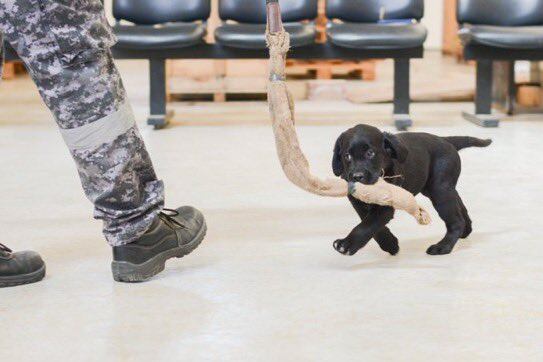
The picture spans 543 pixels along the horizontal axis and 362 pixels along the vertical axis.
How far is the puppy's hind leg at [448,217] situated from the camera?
2.34 m

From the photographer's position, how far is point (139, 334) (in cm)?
177

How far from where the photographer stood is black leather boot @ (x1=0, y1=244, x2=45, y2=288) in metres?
2.09

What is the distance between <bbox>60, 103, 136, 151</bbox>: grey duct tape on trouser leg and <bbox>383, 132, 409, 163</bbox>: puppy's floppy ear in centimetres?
62

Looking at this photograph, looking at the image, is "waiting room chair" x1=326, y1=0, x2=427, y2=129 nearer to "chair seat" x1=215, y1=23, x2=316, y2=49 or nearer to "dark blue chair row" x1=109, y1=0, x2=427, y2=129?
"dark blue chair row" x1=109, y1=0, x2=427, y2=129

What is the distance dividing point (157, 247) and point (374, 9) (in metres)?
3.27

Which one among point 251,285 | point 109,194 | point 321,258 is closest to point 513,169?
point 321,258

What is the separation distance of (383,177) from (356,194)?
0.09m

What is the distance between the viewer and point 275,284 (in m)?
2.10

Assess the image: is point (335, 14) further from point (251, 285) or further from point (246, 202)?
point (251, 285)

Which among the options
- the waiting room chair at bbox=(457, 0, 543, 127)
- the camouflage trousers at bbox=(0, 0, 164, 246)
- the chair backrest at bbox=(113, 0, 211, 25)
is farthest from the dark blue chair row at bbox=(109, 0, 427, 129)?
the camouflage trousers at bbox=(0, 0, 164, 246)

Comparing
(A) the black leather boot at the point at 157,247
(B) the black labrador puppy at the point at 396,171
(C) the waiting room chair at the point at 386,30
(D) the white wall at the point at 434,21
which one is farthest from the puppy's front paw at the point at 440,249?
(D) the white wall at the point at 434,21

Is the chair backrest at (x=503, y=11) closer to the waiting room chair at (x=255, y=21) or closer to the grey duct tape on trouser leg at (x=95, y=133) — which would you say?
the waiting room chair at (x=255, y=21)

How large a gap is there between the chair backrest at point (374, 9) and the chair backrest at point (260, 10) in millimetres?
110

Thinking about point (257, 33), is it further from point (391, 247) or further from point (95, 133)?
point (95, 133)
